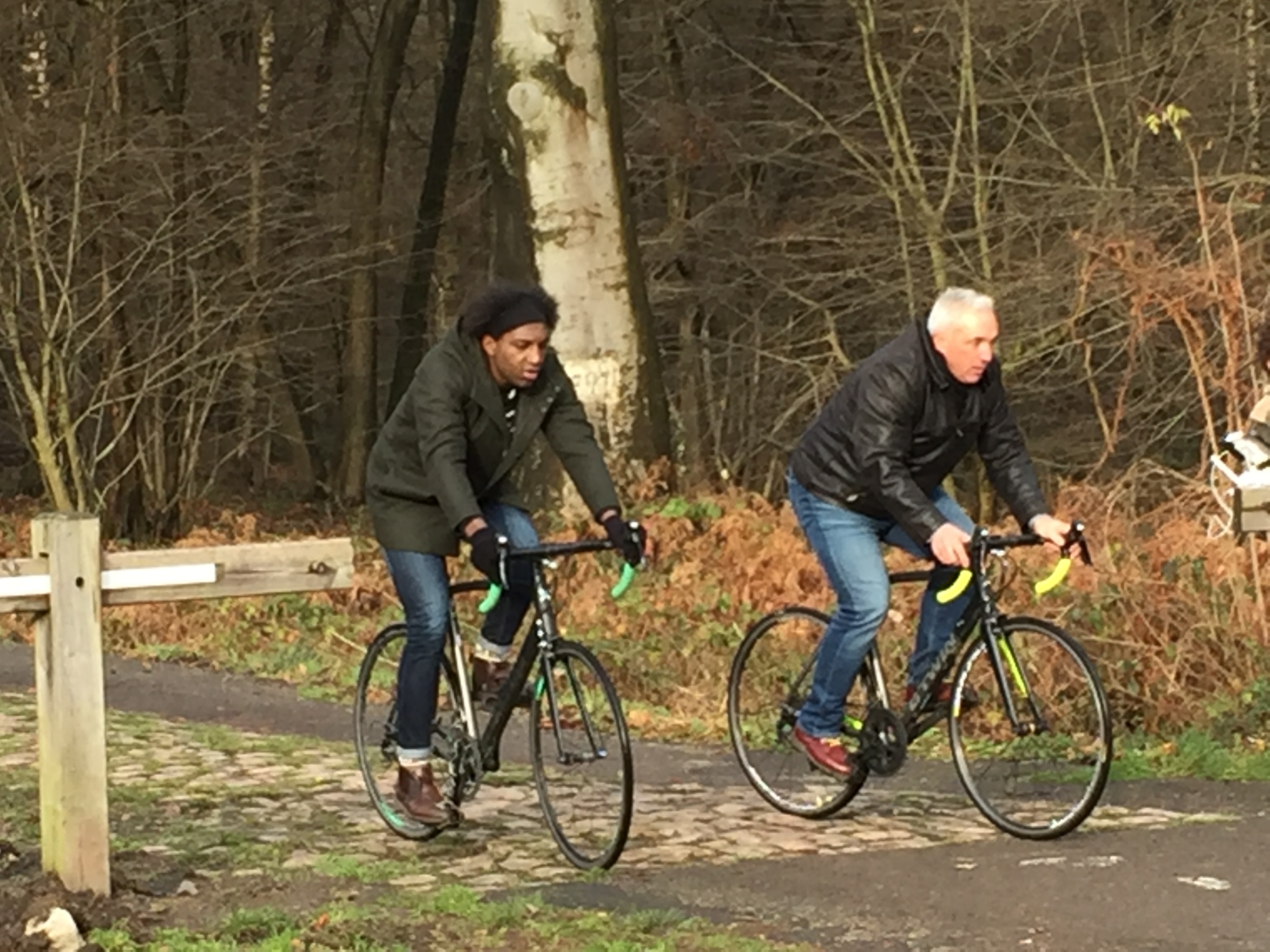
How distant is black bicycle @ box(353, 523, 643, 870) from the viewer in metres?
7.57

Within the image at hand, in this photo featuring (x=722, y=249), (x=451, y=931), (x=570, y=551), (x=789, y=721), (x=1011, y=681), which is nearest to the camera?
(x=451, y=931)

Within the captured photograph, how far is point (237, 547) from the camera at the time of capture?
7.42 meters

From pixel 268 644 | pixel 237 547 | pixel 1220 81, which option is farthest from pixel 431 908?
pixel 1220 81

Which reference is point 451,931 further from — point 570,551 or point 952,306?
point 952,306

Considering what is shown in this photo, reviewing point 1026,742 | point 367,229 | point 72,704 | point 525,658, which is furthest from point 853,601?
point 367,229

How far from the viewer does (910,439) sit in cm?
817

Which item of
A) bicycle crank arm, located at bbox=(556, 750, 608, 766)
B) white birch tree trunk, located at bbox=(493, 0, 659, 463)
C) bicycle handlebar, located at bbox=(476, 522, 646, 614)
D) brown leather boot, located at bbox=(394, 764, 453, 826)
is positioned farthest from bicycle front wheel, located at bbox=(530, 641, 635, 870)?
white birch tree trunk, located at bbox=(493, 0, 659, 463)

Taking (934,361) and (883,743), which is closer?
(934,361)

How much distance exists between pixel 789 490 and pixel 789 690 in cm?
78

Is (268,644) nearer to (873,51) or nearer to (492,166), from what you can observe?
(492,166)

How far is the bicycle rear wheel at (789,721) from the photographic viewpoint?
861 cm

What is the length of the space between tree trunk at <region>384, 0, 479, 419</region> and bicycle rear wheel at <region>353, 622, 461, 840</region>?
781 inches

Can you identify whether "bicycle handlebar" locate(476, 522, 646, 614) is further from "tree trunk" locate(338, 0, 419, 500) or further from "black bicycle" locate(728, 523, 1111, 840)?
"tree trunk" locate(338, 0, 419, 500)

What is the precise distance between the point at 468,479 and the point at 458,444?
0.28 m
